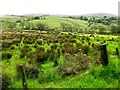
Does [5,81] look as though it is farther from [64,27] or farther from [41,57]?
[64,27]

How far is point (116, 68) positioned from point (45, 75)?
373 centimetres

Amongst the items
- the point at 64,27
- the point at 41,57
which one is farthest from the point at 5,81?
the point at 64,27

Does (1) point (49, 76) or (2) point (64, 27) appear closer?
(1) point (49, 76)

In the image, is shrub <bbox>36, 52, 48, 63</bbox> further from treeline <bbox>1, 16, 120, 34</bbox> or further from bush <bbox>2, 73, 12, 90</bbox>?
treeline <bbox>1, 16, 120, 34</bbox>

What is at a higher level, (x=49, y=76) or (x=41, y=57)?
(x=41, y=57)

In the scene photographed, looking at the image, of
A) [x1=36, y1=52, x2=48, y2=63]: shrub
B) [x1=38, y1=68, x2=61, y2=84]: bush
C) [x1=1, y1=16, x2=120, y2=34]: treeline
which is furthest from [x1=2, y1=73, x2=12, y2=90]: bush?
[x1=1, y1=16, x2=120, y2=34]: treeline

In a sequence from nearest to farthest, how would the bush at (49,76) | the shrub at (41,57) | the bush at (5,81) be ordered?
the bush at (5,81)
the bush at (49,76)
the shrub at (41,57)

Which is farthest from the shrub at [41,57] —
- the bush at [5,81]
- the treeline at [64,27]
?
the treeline at [64,27]

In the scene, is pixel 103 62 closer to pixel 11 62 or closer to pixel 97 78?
pixel 97 78

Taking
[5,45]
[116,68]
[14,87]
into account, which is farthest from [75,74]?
[5,45]

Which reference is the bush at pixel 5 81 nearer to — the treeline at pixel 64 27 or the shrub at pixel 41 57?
the shrub at pixel 41 57

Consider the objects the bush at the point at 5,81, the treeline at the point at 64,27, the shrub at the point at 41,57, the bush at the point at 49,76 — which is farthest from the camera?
the treeline at the point at 64,27

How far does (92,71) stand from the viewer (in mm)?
14211

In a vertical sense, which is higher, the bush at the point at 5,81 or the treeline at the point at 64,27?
the bush at the point at 5,81
